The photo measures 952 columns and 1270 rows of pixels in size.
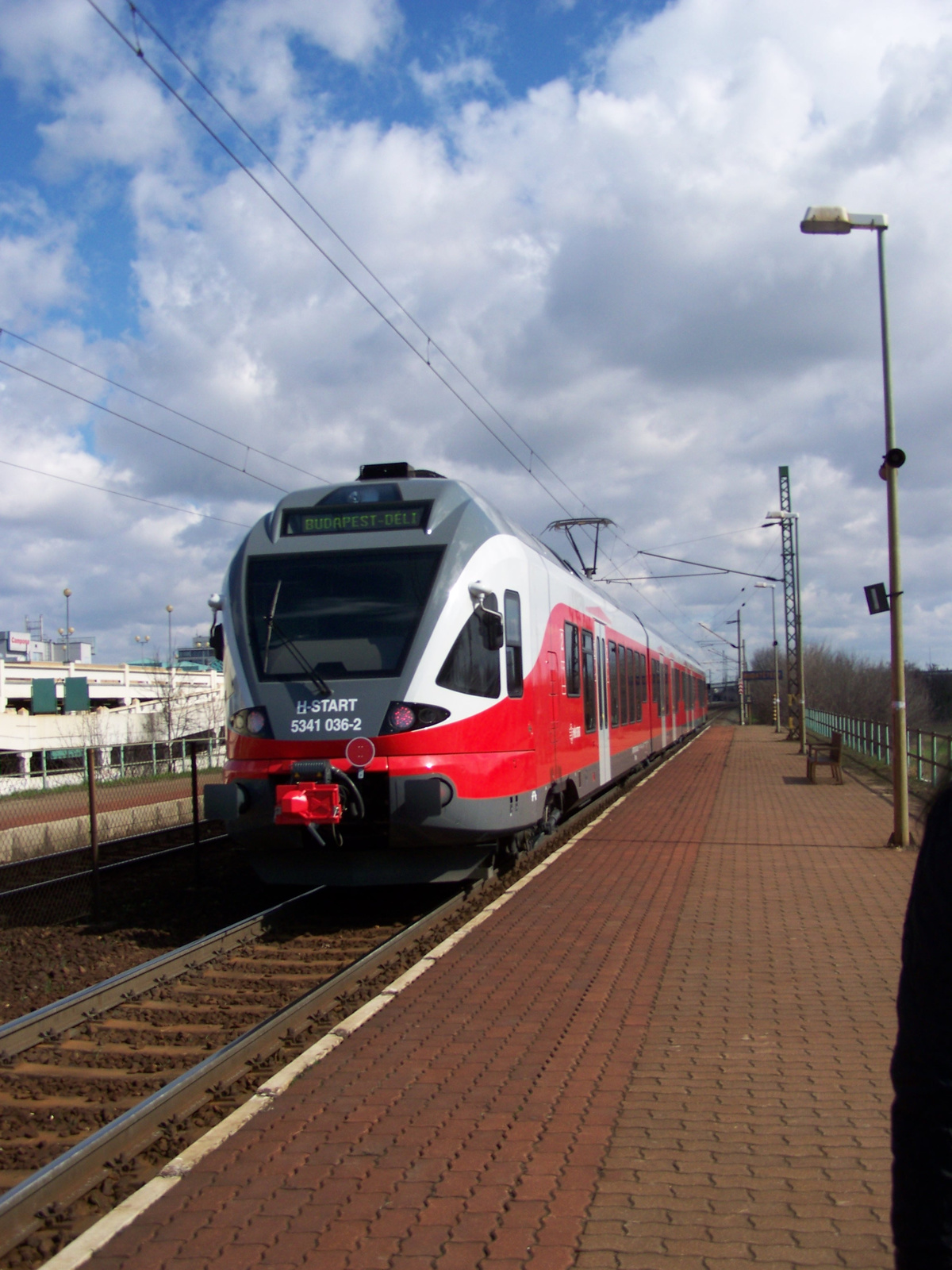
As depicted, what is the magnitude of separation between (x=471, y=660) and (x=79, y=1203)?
5.19 metres

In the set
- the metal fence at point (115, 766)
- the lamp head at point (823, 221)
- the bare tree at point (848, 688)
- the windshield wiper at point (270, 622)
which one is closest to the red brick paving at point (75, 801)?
the metal fence at point (115, 766)

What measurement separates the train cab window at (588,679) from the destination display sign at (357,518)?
180 inches

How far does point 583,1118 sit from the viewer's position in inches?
174

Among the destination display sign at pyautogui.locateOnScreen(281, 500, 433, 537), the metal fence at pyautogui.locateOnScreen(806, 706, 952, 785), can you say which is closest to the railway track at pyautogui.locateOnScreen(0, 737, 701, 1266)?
the destination display sign at pyautogui.locateOnScreen(281, 500, 433, 537)

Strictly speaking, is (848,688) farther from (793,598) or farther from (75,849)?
(75,849)

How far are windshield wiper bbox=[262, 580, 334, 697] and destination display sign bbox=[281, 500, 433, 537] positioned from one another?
0.60 meters

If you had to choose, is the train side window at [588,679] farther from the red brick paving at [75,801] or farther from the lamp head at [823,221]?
the red brick paving at [75,801]

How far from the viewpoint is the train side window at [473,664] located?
8.41 meters

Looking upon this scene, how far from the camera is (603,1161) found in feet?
13.1

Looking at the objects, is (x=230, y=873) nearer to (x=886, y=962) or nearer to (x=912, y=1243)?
(x=886, y=962)

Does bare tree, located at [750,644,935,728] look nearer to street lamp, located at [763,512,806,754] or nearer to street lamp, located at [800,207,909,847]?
street lamp, located at [763,512,806,754]

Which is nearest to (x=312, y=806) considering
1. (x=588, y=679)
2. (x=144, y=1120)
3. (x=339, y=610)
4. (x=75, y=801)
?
(x=339, y=610)

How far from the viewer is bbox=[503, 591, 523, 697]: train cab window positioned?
30.0ft

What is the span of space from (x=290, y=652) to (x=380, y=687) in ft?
2.94
